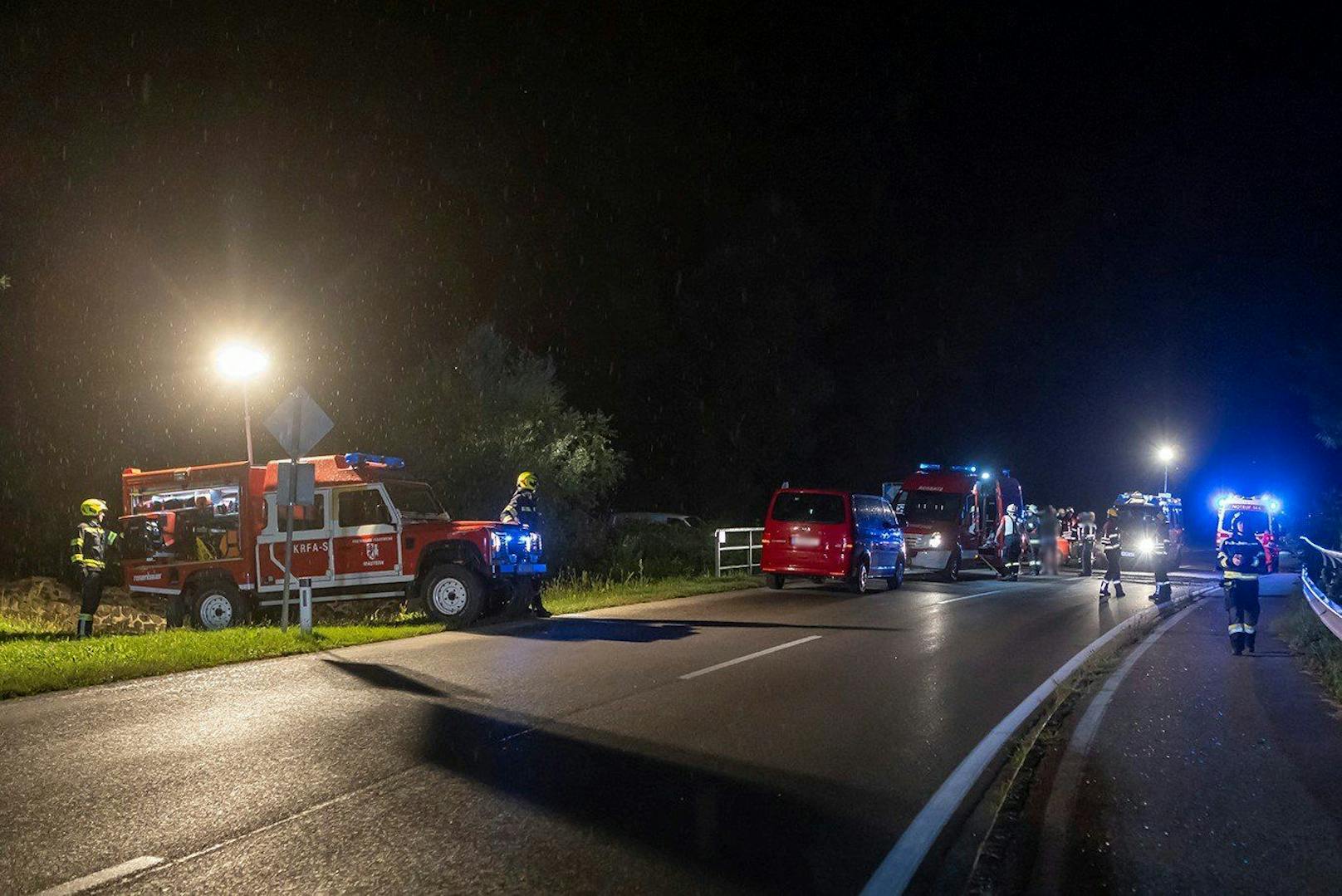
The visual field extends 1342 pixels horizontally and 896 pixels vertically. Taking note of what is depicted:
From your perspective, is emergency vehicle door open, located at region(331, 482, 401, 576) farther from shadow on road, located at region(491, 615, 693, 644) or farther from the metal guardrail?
the metal guardrail

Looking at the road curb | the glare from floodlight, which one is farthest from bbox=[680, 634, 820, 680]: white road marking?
the glare from floodlight

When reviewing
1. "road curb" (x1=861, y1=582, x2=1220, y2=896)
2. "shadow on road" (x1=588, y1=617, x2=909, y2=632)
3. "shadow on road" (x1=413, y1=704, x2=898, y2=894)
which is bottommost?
A: "shadow on road" (x1=588, y1=617, x2=909, y2=632)

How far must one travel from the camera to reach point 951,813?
6.01 meters

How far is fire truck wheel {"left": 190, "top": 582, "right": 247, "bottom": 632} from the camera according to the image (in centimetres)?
1697

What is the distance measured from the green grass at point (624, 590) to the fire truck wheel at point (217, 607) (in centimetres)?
456

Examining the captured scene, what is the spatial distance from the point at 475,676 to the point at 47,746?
3.81 m

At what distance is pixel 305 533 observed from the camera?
1633 cm

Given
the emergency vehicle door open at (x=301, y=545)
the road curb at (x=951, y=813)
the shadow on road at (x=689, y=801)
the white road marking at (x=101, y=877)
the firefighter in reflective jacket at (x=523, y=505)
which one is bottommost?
the road curb at (x=951, y=813)

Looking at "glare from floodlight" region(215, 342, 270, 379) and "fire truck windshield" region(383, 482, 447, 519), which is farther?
"glare from floodlight" region(215, 342, 270, 379)

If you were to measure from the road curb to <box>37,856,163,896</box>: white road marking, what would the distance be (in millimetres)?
3091

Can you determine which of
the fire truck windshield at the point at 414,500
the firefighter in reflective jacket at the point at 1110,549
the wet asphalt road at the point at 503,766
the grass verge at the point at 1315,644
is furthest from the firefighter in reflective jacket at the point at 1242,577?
the fire truck windshield at the point at 414,500

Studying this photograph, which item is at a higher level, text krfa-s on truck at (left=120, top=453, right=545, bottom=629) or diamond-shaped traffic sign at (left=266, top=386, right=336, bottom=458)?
diamond-shaped traffic sign at (left=266, top=386, right=336, bottom=458)

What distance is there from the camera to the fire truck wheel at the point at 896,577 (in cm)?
2380

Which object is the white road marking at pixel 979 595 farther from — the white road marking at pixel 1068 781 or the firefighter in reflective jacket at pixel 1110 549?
the white road marking at pixel 1068 781
